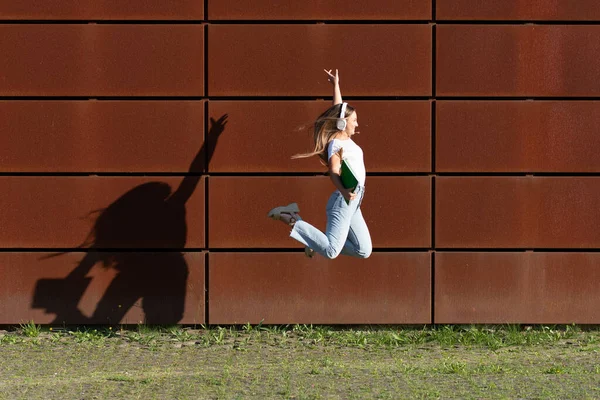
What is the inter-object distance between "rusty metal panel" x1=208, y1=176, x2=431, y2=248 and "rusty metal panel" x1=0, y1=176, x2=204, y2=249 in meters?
0.22

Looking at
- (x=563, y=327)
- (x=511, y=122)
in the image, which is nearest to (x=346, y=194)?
(x=511, y=122)

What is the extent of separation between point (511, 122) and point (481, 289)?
5.26 ft

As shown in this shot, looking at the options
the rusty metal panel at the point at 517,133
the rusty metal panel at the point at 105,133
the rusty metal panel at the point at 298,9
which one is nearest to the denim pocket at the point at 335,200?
the rusty metal panel at the point at 517,133

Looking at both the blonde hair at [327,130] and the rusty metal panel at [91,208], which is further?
the rusty metal panel at [91,208]

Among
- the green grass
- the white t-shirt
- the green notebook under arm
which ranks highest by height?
the white t-shirt

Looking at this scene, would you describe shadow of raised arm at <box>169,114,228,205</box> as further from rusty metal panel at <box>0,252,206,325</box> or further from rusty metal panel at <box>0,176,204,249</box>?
rusty metal panel at <box>0,252,206,325</box>

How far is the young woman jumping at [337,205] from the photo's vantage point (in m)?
9.00

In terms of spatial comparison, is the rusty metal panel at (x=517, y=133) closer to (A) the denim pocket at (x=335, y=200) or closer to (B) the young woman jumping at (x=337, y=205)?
(B) the young woman jumping at (x=337, y=205)

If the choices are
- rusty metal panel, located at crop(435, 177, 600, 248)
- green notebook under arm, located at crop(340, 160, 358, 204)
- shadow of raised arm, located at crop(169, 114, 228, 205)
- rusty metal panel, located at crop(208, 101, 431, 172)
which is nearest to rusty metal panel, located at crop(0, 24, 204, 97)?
shadow of raised arm, located at crop(169, 114, 228, 205)

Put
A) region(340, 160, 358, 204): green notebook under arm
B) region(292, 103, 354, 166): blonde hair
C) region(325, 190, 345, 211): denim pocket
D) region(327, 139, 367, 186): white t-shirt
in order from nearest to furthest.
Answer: region(340, 160, 358, 204): green notebook under arm → region(327, 139, 367, 186): white t-shirt → region(325, 190, 345, 211): denim pocket → region(292, 103, 354, 166): blonde hair

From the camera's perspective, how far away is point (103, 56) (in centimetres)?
1045

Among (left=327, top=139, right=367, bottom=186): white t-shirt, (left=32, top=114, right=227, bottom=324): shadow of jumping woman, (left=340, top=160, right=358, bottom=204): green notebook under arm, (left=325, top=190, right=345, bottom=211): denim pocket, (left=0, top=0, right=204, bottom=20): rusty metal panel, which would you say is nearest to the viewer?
(left=340, top=160, right=358, bottom=204): green notebook under arm

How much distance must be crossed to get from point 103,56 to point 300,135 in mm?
1987

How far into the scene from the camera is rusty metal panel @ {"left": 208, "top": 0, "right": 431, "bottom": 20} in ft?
34.2
